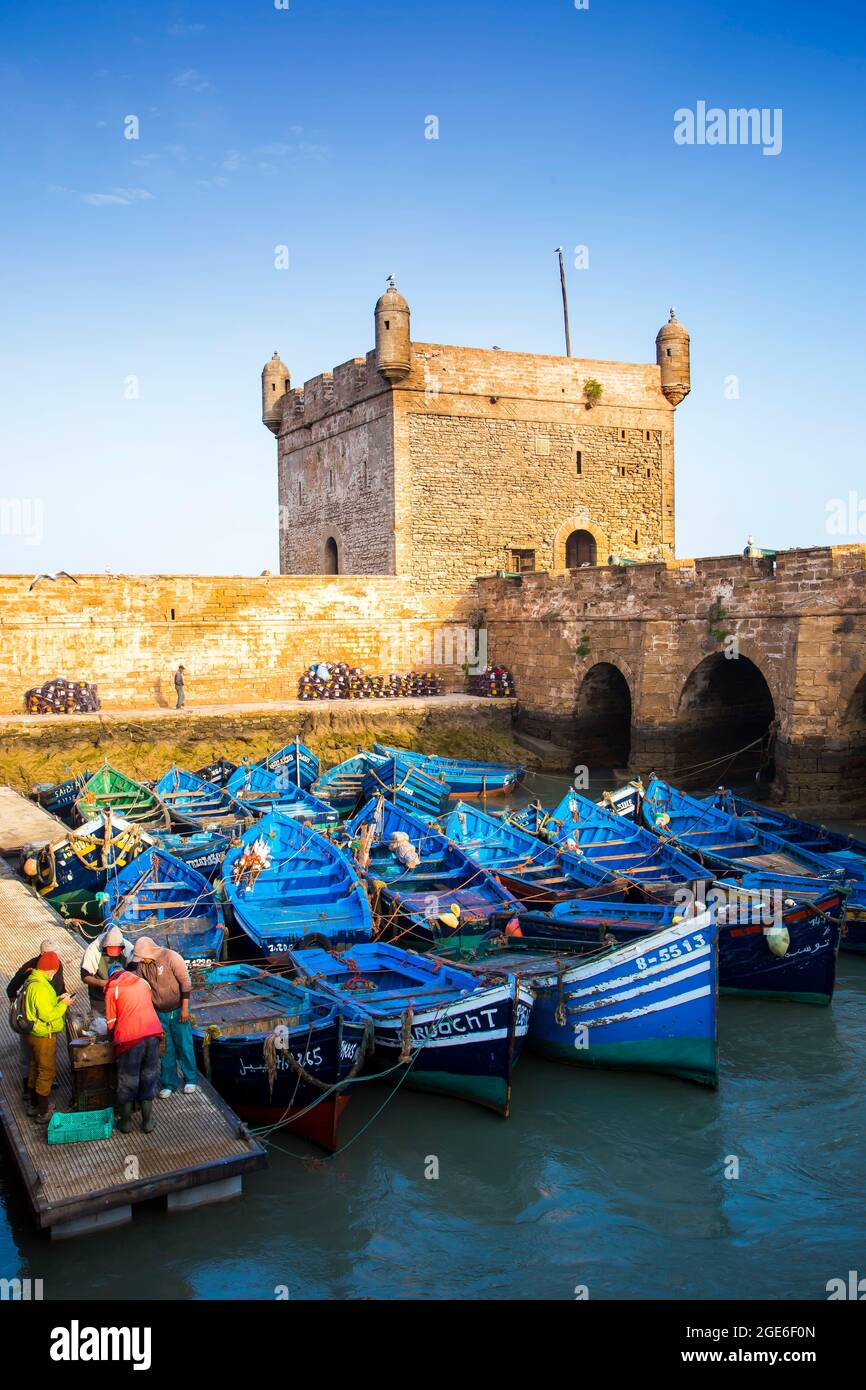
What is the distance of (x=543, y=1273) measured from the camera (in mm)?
6934

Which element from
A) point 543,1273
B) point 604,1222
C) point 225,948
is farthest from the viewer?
point 225,948

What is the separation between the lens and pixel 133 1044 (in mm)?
7453

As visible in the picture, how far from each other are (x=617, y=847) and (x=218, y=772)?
958 centimetres

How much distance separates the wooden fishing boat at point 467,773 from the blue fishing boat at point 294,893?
8058mm

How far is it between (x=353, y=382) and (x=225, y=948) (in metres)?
22.1

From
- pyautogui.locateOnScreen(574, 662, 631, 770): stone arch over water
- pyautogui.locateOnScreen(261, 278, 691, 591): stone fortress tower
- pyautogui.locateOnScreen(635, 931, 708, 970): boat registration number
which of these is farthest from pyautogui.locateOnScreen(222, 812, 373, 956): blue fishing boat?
pyautogui.locateOnScreen(261, 278, 691, 591): stone fortress tower

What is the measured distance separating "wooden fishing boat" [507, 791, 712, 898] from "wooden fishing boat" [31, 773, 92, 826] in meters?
7.67

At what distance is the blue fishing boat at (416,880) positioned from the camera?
1146 cm

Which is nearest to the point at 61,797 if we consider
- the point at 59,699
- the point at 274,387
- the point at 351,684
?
the point at 59,699

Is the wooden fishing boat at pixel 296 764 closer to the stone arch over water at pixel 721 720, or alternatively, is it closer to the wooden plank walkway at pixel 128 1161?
the stone arch over water at pixel 721 720

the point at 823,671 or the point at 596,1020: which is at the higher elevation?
the point at 823,671

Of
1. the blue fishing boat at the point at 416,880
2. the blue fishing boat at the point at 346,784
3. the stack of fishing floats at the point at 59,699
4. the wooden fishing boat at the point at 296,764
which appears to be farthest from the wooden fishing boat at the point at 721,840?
the stack of fishing floats at the point at 59,699
